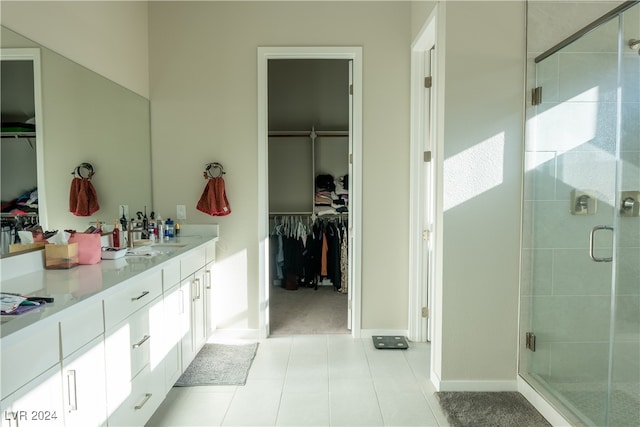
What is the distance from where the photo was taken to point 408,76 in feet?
11.3

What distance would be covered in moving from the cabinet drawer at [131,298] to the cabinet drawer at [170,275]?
6 cm

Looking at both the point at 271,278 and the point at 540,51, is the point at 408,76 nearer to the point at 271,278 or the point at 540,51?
the point at 540,51

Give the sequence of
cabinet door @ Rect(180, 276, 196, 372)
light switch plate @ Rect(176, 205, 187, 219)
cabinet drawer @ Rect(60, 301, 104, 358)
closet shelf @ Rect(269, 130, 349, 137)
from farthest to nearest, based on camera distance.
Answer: closet shelf @ Rect(269, 130, 349, 137) → light switch plate @ Rect(176, 205, 187, 219) → cabinet door @ Rect(180, 276, 196, 372) → cabinet drawer @ Rect(60, 301, 104, 358)

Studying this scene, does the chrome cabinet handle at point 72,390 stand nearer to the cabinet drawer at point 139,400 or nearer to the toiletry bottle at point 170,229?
the cabinet drawer at point 139,400

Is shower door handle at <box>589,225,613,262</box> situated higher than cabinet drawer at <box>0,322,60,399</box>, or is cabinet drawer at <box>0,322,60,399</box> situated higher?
shower door handle at <box>589,225,613,262</box>

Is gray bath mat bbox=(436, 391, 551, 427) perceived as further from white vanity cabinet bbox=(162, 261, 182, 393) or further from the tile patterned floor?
white vanity cabinet bbox=(162, 261, 182, 393)

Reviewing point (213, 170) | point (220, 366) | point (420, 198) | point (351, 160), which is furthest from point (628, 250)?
point (213, 170)

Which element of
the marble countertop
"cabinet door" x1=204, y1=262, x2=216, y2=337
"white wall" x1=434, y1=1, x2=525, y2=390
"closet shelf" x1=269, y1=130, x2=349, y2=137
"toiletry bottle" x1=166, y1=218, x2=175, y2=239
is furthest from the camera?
"closet shelf" x1=269, y1=130, x2=349, y2=137

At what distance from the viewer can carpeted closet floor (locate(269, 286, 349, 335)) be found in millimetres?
3787

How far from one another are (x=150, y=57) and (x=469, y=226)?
2.83 metres

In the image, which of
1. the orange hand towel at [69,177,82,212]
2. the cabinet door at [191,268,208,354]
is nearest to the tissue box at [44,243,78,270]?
the orange hand towel at [69,177,82,212]

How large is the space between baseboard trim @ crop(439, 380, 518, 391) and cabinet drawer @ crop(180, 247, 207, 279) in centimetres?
179

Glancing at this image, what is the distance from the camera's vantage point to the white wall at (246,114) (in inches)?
134

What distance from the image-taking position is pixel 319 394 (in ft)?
8.48
